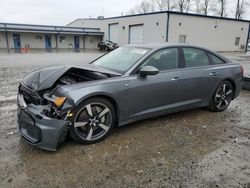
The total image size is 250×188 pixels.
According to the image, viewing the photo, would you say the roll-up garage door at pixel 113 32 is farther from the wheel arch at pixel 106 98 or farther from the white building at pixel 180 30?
the wheel arch at pixel 106 98

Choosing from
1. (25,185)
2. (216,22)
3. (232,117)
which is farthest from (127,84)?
(216,22)

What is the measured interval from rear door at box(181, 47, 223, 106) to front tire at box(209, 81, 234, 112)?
0.67 ft

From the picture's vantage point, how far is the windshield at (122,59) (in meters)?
3.89

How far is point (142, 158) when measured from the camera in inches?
121

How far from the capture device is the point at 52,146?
2.98 meters

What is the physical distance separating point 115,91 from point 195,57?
205 centimetres

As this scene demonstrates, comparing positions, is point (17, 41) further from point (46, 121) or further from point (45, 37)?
point (46, 121)

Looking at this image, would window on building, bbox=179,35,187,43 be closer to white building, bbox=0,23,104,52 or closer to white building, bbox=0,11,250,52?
white building, bbox=0,11,250,52

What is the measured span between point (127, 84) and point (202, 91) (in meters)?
1.83

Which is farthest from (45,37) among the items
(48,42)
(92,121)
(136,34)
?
(92,121)

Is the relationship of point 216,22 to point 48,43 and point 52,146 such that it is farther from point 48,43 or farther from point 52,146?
point 52,146

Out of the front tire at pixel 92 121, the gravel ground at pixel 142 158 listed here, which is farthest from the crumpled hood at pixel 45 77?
the gravel ground at pixel 142 158

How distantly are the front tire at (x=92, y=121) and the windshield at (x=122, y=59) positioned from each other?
750 mm

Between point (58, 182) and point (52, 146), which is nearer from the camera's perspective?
point (58, 182)
